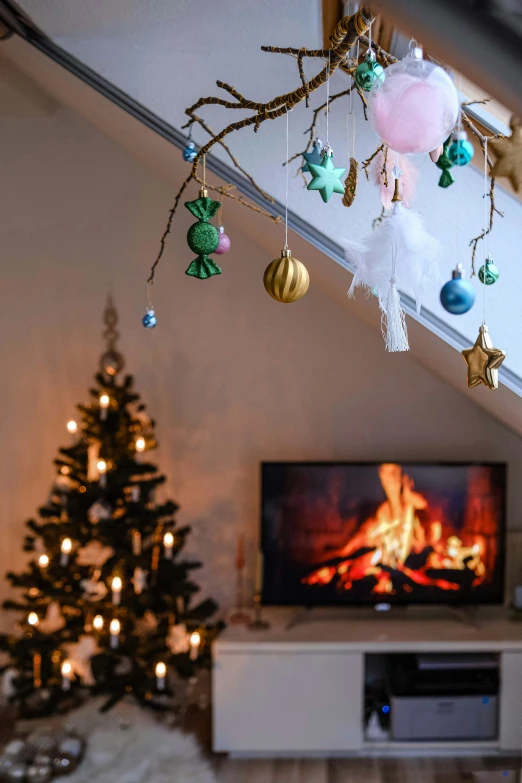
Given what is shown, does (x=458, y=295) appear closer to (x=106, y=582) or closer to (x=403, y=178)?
(x=403, y=178)

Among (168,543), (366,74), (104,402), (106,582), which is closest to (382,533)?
(168,543)

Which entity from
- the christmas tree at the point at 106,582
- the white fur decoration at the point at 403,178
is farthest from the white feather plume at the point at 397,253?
the christmas tree at the point at 106,582

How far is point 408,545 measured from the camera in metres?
3.27

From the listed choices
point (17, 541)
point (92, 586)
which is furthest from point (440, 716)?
point (17, 541)

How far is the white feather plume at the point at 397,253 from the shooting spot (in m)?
0.88

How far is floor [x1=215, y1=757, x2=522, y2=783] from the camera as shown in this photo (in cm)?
286

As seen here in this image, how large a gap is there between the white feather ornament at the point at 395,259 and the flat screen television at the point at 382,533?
2.41 m

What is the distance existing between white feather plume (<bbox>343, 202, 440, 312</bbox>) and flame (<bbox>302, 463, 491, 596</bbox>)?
8.01ft

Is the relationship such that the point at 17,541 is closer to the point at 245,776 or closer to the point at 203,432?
the point at 203,432

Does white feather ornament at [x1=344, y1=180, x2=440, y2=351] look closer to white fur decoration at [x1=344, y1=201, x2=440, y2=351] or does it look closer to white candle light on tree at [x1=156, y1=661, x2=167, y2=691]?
white fur decoration at [x1=344, y1=201, x2=440, y2=351]

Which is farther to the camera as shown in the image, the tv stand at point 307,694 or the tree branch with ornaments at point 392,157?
the tv stand at point 307,694

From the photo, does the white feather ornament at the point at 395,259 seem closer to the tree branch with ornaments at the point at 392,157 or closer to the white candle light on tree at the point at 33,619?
the tree branch with ornaments at the point at 392,157

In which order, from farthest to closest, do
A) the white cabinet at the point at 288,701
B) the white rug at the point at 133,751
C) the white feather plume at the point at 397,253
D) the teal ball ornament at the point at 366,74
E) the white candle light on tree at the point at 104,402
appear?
the white candle light on tree at the point at 104,402 < the white cabinet at the point at 288,701 < the white rug at the point at 133,751 < the white feather plume at the point at 397,253 < the teal ball ornament at the point at 366,74

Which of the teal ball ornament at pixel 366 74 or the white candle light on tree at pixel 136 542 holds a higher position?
the teal ball ornament at pixel 366 74
